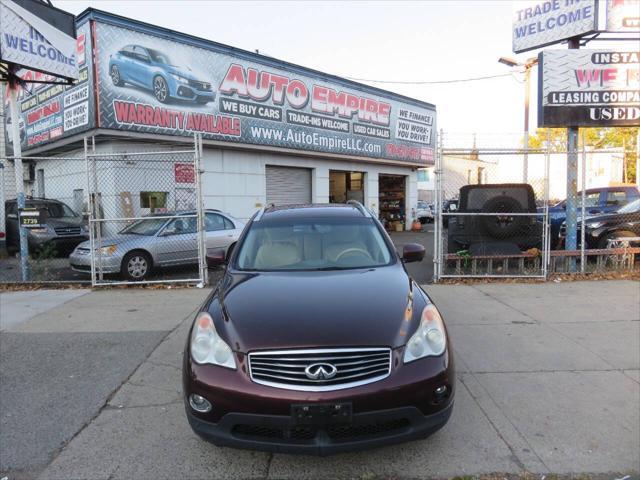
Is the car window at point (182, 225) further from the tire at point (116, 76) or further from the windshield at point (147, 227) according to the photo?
the tire at point (116, 76)

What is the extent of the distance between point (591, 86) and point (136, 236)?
31.1 ft

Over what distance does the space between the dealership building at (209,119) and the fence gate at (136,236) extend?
178 mm

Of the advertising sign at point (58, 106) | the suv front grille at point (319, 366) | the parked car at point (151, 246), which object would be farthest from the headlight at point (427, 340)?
the advertising sign at point (58, 106)

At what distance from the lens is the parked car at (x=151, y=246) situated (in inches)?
365

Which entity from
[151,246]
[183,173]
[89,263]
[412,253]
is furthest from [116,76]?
[412,253]

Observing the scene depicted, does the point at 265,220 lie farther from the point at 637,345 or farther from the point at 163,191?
the point at 163,191

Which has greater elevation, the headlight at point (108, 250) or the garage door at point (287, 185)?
the garage door at point (287, 185)

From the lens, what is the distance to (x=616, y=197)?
1318cm

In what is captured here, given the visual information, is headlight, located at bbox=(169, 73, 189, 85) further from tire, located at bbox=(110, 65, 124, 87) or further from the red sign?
the red sign

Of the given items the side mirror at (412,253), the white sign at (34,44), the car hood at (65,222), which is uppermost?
the white sign at (34,44)

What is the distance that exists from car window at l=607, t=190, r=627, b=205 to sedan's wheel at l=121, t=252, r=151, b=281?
472 inches

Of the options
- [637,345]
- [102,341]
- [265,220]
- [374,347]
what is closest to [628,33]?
[637,345]

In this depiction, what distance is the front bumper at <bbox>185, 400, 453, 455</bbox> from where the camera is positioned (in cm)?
267

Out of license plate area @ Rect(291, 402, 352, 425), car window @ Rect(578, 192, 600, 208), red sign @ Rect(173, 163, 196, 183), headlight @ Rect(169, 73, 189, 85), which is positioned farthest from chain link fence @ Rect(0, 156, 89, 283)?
car window @ Rect(578, 192, 600, 208)
